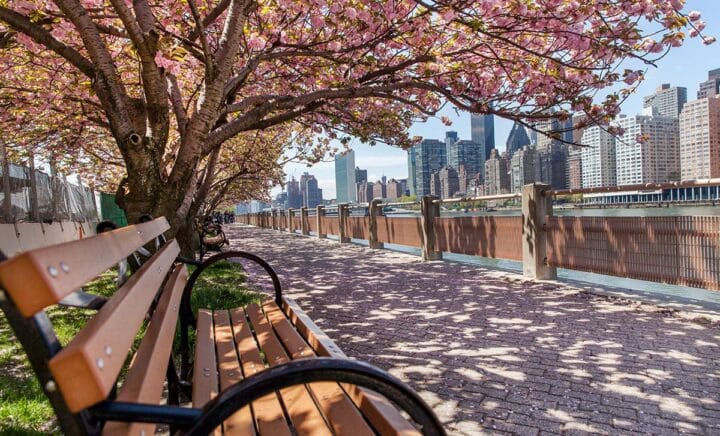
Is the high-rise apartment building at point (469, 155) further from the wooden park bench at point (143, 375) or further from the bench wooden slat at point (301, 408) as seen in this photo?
the wooden park bench at point (143, 375)

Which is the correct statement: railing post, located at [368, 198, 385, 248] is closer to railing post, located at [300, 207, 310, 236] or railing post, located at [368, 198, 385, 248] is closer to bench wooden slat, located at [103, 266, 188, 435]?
railing post, located at [300, 207, 310, 236]

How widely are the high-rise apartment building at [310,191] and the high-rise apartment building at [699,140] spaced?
367 feet

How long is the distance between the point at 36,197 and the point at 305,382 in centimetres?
1363

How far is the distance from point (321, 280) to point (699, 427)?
681 cm

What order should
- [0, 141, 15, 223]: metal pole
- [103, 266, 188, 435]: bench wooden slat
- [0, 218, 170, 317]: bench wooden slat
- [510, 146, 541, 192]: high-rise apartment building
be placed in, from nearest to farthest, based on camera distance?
[0, 218, 170, 317]: bench wooden slat → [103, 266, 188, 435]: bench wooden slat → [0, 141, 15, 223]: metal pole → [510, 146, 541, 192]: high-rise apartment building

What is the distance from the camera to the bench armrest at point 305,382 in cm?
111

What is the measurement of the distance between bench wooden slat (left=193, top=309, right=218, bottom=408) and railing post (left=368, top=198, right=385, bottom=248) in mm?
11398

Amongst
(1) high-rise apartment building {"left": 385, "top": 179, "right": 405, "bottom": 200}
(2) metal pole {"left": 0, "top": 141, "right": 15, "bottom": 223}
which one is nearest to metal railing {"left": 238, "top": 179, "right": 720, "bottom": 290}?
(2) metal pole {"left": 0, "top": 141, "right": 15, "bottom": 223}

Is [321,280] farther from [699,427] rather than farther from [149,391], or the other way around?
[149,391]

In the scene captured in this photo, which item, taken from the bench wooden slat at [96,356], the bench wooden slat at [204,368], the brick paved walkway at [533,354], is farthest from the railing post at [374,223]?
the bench wooden slat at [96,356]

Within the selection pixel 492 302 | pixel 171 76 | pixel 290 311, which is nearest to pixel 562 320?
pixel 492 302

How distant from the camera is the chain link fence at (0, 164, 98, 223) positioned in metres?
9.96

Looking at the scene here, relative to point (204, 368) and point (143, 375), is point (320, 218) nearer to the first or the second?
point (204, 368)

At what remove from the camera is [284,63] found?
29.9 ft
